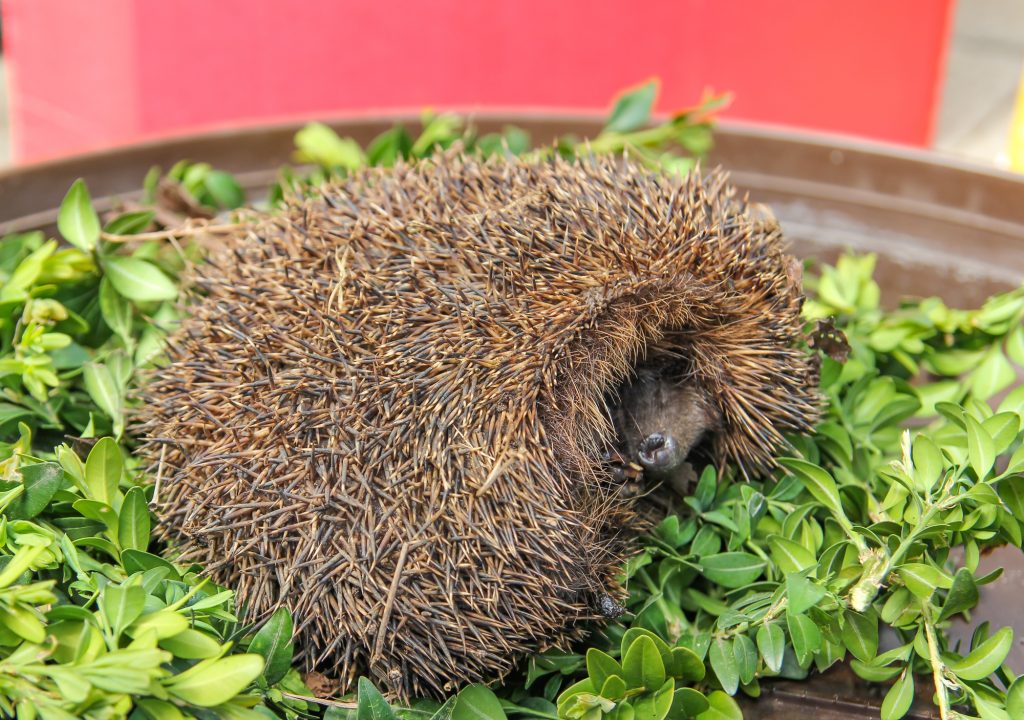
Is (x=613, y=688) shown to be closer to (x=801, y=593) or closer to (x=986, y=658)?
(x=801, y=593)

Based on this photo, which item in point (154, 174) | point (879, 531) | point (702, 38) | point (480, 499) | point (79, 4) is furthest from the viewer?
point (702, 38)

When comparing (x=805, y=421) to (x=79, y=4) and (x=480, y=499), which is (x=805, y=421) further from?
(x=79, y=4)

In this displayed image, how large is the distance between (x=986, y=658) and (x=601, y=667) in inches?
19.9

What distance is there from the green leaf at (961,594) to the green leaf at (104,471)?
Answer: 117 cm

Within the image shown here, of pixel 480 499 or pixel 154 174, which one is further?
pixel 154 174

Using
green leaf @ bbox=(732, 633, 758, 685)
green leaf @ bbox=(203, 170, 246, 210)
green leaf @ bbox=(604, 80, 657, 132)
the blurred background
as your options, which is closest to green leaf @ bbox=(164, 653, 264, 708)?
green leaf @ bbox=(732, 633, 758, 685)

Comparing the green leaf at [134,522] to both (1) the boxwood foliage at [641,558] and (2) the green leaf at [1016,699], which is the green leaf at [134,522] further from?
(2) the green leaf at [1016,699]

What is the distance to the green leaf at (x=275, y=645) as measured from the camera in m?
1.16

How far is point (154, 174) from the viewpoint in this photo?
6.84 feet

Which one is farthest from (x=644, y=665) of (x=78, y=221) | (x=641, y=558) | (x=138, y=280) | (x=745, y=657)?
(x=78, y=221)

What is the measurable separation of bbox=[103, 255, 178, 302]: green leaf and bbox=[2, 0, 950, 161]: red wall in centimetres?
180

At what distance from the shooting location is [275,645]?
116 centimetres

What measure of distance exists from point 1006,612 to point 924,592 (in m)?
0.35

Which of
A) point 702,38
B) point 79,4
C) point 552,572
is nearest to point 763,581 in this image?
point 552,572
